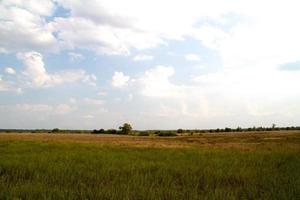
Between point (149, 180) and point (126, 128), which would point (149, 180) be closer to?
point (149, 180)

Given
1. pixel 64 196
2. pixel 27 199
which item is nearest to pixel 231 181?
pixel 64 196

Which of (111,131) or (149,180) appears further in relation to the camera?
(111,131)

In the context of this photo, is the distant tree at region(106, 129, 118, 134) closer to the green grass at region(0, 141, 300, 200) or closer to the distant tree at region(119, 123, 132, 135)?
the distant tree at region(119, 123, 132, 135)

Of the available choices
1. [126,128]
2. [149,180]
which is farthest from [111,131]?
[149,180]

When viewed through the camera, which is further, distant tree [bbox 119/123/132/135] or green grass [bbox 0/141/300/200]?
distant tree [bbox 119/123/132/135]

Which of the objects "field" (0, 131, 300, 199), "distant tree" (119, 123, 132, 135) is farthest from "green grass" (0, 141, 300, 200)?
"distant tree" (119, 123, 132, 135)

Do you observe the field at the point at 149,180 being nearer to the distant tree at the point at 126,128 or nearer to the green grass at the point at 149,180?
the green grass at the point at 149,180

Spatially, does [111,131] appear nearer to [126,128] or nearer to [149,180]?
[126,128]

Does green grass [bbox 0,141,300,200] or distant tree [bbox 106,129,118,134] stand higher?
distant tree [bbox 106,129,118,134]

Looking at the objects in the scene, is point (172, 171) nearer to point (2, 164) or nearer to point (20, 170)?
point (20, 170)

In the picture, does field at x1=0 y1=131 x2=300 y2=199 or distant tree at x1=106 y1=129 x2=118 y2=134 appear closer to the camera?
field at x1=0 y1=131 x2=300 y2=199

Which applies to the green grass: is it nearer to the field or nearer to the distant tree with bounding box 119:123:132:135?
the field

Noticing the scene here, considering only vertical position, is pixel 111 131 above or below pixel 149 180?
above

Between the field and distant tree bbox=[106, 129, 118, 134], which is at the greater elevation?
distant tree bbox=[106, 129, 118, 134]
